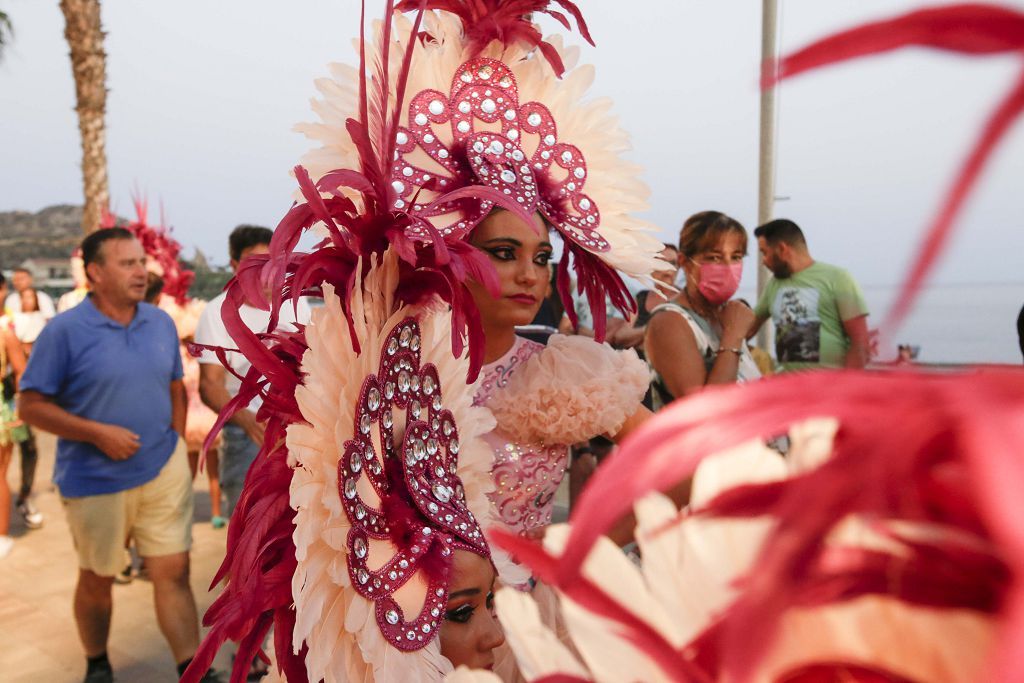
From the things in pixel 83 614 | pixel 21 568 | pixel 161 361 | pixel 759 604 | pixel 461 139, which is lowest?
pixel 21 568

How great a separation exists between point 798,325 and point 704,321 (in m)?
1.13

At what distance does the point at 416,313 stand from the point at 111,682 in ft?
10.1

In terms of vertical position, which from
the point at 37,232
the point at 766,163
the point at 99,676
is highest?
the point at 766,163

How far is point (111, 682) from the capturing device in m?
3.67

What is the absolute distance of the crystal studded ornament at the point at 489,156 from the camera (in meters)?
1.86

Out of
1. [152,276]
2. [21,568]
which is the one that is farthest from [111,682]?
[152,276]

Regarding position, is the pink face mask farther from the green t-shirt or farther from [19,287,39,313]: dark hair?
[19,287,39,313]: dark hair

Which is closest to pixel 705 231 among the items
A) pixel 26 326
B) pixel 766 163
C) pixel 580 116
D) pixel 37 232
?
pixel 580 116

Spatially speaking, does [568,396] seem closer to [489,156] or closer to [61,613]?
[489,156]

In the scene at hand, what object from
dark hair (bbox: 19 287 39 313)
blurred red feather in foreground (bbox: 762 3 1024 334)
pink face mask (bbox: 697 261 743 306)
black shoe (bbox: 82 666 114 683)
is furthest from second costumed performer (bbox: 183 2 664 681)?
dark hair (bbox: 19 287 39 313)

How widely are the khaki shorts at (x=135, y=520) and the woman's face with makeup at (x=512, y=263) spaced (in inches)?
87.9

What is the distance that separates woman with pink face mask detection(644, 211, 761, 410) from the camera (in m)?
2.99

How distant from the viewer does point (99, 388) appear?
3605mm

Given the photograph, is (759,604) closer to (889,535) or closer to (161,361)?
(889,535)
